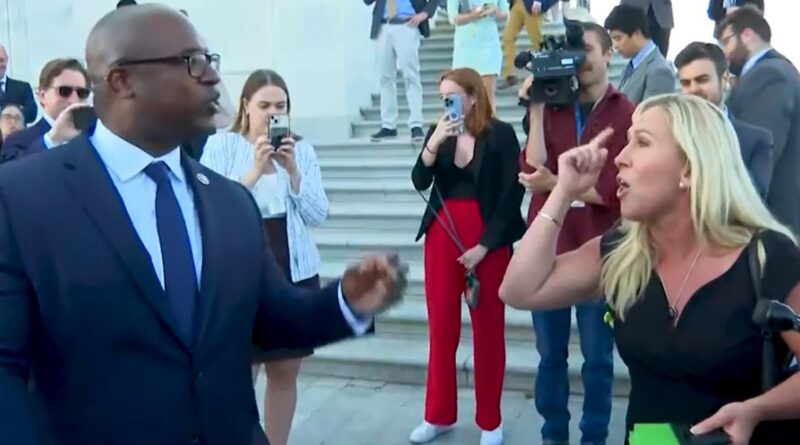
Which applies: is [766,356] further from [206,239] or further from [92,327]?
[92,327]

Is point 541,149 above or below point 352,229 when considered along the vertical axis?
above

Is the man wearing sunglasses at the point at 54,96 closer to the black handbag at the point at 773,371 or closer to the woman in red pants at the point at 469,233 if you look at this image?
the woman in red pants at the point at 469,233

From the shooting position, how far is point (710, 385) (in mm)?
2492

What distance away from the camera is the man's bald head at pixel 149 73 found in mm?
2020

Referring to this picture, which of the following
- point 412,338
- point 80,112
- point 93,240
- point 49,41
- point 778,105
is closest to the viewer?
point 93,240

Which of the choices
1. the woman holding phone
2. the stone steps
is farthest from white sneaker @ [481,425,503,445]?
the woman holding phone

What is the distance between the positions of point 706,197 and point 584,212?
6.47 ft

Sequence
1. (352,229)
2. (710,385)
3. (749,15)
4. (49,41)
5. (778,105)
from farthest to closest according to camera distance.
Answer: (49,41), (352,229), (749,15), (778,105), (710,385)

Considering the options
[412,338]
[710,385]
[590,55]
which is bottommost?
[412,338]

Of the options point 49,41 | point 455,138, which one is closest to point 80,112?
point 455,138

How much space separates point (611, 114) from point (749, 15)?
1.77 metres

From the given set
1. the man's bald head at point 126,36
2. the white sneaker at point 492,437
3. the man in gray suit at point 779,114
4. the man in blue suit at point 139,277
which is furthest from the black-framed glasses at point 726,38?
the man's bald head at point 126,36

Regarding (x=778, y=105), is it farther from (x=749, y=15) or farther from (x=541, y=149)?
(x=541, y=149)

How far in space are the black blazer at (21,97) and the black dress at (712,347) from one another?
23.0 ft
